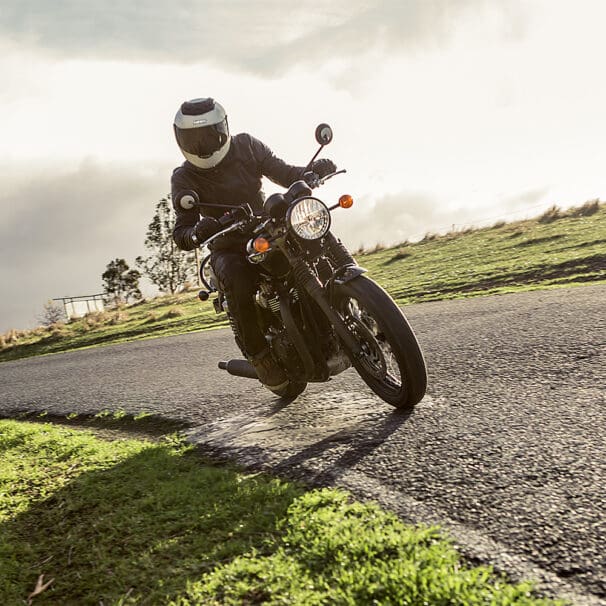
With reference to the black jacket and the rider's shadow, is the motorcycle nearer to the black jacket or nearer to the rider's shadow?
the rider's shadow

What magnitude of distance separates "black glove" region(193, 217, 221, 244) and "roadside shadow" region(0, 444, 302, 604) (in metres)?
1.43

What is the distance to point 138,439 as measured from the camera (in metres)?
4.47

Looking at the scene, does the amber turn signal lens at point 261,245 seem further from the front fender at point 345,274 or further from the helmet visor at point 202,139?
the helmet visor at point 202,139

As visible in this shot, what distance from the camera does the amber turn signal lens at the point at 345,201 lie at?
3733mm

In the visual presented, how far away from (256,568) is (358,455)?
3.59ft

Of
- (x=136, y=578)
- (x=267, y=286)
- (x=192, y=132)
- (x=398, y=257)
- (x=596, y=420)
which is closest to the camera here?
(x=136, y=578)

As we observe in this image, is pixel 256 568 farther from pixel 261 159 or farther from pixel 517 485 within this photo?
pixel 261 159

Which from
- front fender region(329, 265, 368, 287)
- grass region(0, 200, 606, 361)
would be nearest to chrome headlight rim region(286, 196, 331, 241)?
front fender region(329, 265, 368, 287)

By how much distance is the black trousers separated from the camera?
414 centimetres

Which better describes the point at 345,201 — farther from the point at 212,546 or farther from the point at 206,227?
the point at 212,546

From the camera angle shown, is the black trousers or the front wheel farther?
the black trousers

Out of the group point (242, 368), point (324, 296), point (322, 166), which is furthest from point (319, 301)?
point (242, 368)

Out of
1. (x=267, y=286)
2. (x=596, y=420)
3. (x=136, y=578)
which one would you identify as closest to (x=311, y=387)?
(x=267, y=286)

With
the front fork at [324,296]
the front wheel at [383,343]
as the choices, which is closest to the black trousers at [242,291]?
the front fork at [324,296]
